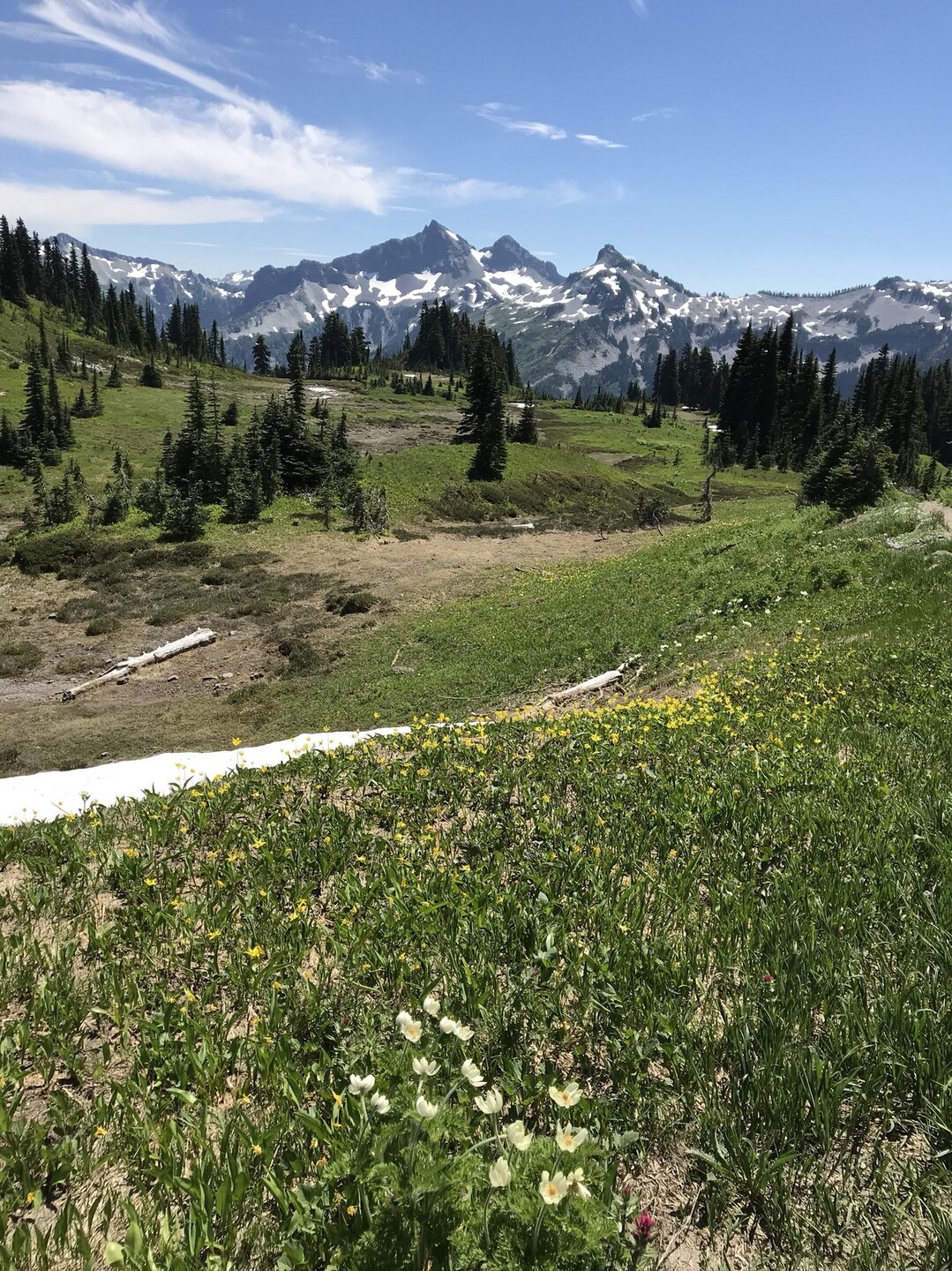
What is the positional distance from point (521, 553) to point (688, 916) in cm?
Result: 3734

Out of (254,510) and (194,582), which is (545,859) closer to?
(194,582)

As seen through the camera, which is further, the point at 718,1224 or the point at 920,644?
the point at 920,644

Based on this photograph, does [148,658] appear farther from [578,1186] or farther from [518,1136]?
[578,1186]

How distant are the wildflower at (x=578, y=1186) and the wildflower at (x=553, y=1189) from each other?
2cm

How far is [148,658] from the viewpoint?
78.1 ft

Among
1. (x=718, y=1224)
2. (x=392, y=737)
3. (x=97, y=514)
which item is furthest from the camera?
(x=97, y=514)

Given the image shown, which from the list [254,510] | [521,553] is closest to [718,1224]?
[521,553]

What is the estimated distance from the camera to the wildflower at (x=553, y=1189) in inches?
80.5

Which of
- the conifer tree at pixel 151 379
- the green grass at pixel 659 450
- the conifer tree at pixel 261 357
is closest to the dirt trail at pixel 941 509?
the green grass at pixel 659 450

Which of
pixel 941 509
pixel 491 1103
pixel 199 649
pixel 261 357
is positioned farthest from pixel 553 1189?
pixel 261 357

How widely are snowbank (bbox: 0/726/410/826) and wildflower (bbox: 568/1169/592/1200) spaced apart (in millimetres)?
6811

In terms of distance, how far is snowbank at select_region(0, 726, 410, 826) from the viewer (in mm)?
8305

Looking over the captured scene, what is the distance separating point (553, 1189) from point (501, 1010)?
1659mm

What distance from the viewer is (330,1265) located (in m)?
2.33
